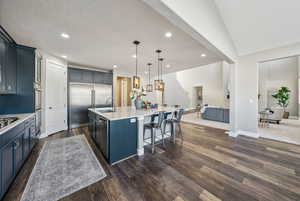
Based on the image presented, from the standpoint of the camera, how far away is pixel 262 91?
796 centimetres

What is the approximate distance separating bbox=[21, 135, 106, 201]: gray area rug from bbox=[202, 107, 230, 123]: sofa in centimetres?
601

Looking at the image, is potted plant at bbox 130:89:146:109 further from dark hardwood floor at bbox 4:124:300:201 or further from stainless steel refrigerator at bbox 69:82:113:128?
stainless steel refrigerator at bbox 69:82:113:128

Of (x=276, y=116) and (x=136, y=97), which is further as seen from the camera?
(x=276, y=116)

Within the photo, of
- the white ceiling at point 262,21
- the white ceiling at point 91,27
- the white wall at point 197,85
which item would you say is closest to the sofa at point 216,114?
the white ceiling at point 262,21

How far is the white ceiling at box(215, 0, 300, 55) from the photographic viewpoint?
2.45 m

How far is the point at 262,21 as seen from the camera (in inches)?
108

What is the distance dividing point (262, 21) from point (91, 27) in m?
4.02

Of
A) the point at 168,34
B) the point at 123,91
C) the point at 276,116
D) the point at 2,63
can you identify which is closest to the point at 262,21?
the point at 168,34

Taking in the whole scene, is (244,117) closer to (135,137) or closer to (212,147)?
(212,147)

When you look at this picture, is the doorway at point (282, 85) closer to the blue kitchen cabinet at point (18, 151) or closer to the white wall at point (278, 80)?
the white wall at point (278, 80)

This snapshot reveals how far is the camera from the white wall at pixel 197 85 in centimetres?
912

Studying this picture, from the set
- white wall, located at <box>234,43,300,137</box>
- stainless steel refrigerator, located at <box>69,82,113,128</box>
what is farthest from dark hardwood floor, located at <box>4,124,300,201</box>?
stainless steel refrigerator, located at <box>69,82,113,128</box>

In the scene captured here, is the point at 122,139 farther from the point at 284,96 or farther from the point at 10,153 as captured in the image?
the point at 284,96

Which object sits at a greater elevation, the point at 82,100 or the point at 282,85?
the point at 282,85
